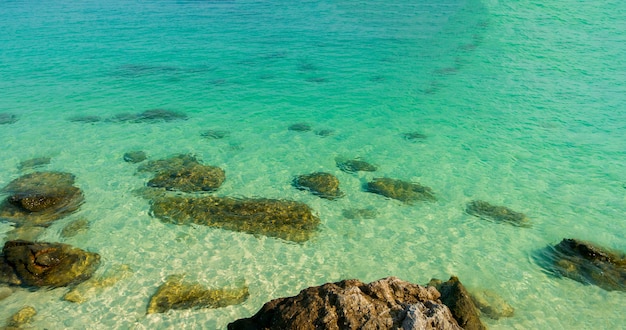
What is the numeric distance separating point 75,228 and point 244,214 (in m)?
4.88

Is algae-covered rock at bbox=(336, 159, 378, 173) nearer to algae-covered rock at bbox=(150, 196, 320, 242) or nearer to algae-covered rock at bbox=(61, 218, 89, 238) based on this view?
algae-covered rock at bbox=(150, 196, 320, 242)

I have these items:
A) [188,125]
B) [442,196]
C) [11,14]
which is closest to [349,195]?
[442,196]

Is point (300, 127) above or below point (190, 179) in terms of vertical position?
below

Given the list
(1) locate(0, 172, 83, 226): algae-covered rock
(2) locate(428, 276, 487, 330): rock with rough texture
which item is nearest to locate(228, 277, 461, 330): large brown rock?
(2) locate(428, 276, 487, 330): rock with rough texture

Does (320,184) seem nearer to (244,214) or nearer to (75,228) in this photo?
(244,214)

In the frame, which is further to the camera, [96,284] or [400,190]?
[400,190]

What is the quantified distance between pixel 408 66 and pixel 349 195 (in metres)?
16.4

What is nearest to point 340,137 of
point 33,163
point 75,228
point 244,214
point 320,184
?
point 320,184

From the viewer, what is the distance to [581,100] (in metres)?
22.1

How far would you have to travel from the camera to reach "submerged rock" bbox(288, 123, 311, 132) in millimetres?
19406

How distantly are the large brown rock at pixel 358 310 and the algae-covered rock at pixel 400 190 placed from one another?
295 inches

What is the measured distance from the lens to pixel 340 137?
18.8m

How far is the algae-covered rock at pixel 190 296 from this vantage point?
9711mm

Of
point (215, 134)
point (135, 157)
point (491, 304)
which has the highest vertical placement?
point (491, 304)
